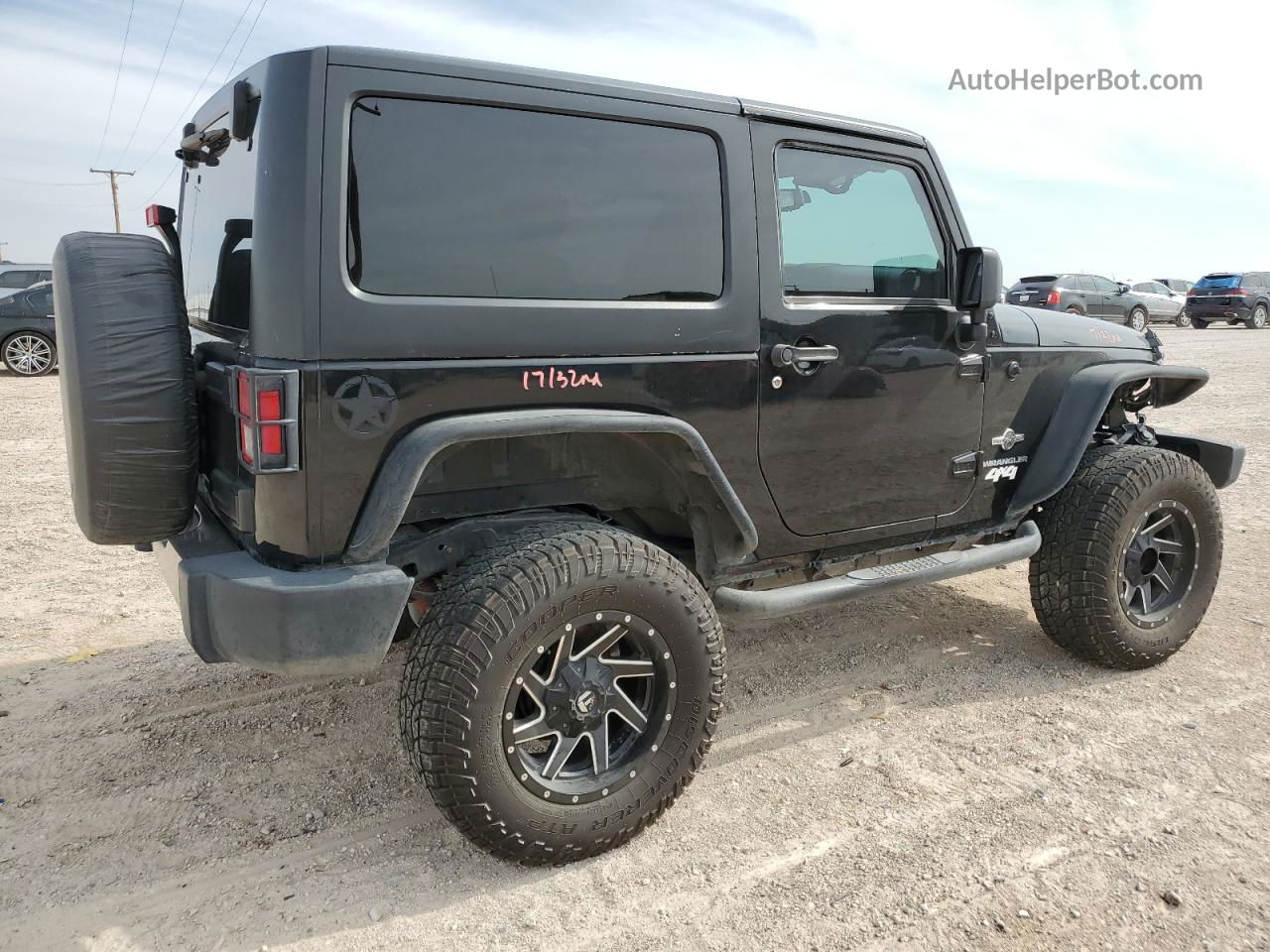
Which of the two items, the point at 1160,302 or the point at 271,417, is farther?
the point at 1160,302

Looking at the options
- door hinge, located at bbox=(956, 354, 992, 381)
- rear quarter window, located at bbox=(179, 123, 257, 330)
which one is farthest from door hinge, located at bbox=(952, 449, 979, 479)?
rear quarter window, located at bbox=(179, 123, 257, 330)

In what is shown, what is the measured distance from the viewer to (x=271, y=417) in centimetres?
224

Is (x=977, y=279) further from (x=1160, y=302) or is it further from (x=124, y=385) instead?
(x=1160, y=302)

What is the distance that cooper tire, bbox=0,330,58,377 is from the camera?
12.5 meters

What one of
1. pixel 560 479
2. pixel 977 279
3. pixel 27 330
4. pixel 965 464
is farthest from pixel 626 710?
pixel 27 330

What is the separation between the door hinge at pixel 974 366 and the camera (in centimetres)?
344

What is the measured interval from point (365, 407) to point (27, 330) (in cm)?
1281

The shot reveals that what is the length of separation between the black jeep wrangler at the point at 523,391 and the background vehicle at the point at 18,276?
11730mm

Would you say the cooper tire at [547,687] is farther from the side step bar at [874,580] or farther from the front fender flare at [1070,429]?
the front fender flare at [1070,429]

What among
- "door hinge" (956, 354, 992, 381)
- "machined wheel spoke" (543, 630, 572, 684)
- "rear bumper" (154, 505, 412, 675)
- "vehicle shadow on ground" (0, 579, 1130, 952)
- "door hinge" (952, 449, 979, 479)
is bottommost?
"vehicle shadow on ground" (0, 579, 1130, 952)

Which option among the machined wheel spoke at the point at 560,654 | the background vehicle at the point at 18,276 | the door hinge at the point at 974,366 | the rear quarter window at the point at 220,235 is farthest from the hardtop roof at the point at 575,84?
the background vehicle at the point at 18,276

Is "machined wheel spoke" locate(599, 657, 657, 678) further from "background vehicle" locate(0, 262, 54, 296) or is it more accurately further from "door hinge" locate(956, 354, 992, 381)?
"background vehicle" locate(0, 262, 54, 296)

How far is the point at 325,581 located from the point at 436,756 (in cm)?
53

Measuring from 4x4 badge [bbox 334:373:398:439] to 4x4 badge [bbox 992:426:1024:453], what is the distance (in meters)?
2.38
